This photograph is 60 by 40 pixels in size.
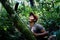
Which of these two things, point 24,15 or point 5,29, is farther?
point 24,15

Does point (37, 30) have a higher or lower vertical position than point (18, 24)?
higher

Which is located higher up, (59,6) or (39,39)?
(59,6)

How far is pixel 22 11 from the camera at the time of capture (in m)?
5.83

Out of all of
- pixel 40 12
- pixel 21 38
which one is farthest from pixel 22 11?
pixel 21 38

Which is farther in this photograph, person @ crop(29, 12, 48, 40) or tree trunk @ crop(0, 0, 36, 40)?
person @ crop(29, 12, 48, 40)

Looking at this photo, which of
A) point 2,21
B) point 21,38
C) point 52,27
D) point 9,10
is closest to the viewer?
point 9,10

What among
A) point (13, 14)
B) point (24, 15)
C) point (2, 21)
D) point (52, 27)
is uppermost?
point (24, 15)

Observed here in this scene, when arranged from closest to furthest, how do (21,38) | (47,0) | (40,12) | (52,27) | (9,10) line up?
(9,10) < (21,38) < (47,0) < (52,27) < (40,12)

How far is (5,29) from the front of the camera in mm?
3564

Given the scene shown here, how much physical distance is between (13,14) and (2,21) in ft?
1.92

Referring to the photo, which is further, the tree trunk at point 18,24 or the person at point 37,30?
the person at point 37,30

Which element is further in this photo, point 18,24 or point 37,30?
point 37,30

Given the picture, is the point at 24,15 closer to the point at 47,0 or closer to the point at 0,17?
the point at 47,0

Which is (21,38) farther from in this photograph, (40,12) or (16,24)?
(40,12)
